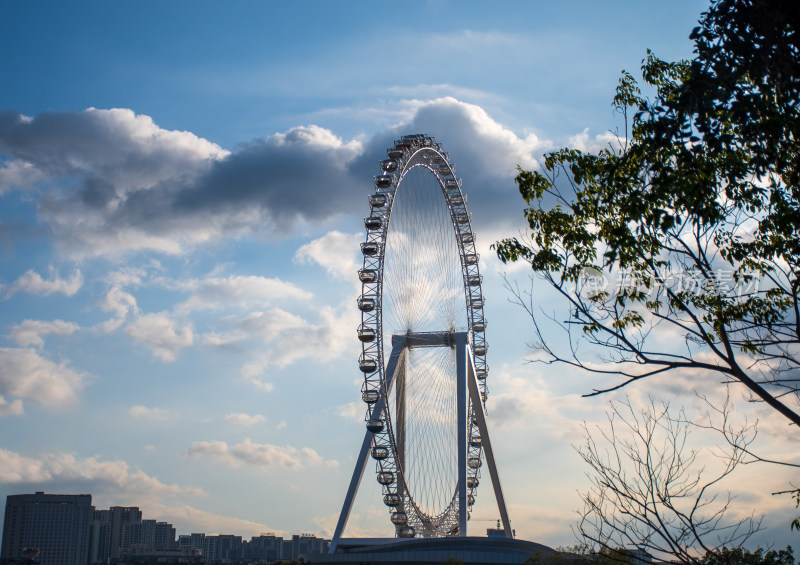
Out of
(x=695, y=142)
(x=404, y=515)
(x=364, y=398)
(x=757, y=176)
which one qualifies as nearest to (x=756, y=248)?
(x=757, y=176)

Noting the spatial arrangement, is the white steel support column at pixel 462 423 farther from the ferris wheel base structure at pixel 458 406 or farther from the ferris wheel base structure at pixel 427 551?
the ferris wheel base structure at pixel 427 551

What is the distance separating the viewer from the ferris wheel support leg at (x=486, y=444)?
52500 mm

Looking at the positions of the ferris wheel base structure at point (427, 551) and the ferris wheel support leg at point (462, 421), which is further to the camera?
the ferris wheel base structure at point (427, 551)

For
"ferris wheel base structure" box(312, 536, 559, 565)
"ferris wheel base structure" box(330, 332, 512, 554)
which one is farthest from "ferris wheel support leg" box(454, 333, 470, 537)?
"ferris wheel base structure" box(312, 536, 559, 565)

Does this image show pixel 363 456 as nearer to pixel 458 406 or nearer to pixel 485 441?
pixel 458 406

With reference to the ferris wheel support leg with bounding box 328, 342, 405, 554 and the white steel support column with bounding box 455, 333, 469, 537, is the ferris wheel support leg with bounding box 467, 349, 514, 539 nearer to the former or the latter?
the white steel support column with bounding box 455, 333, 469, 537

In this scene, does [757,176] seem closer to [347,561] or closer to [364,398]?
[364,398]

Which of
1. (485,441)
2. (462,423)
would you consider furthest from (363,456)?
(485,441)

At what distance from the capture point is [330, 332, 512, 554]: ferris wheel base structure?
48594mm

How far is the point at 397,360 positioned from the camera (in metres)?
49.3

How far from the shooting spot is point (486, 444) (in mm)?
53844

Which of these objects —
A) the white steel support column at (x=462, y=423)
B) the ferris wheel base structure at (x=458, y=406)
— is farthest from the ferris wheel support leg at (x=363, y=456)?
the white steel support column at (x=462, y=423)

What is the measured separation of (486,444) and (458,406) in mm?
5497

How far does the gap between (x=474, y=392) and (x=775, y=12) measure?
147 feet
